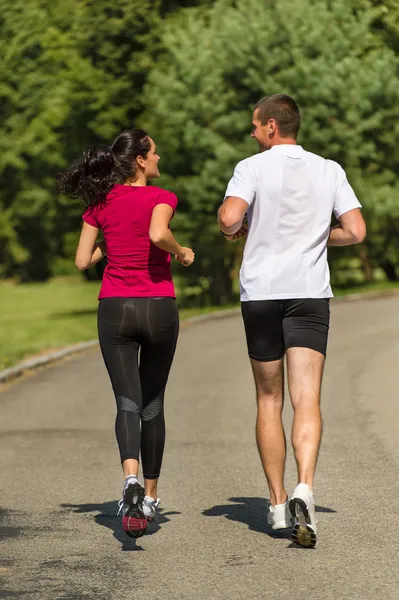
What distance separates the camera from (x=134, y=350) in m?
6.90

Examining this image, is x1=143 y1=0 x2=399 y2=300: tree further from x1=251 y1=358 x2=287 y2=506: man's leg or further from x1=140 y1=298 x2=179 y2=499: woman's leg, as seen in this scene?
x1=251 y1=358 x2=287 y2=506: man's leg

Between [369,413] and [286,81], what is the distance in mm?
25423

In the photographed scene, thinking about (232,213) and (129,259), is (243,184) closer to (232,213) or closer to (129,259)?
(232,213)

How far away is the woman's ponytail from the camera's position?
681 centimetres

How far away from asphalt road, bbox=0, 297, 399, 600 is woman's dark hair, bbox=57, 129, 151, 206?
1713 millimetres

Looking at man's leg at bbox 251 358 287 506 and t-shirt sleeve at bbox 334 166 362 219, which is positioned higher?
t-shirt sleeve at bbox 334 166 362 219

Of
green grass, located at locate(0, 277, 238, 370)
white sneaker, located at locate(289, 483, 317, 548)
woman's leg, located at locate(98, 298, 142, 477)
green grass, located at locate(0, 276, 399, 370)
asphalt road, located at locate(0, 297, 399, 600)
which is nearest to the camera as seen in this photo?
asphalt road, located at locate(0, 297, 399, 600)

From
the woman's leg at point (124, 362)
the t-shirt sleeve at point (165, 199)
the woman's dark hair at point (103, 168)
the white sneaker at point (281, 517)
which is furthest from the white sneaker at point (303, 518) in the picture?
the woman's dark hair at point (103, 168)

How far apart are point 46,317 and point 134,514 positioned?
33460 millimetres

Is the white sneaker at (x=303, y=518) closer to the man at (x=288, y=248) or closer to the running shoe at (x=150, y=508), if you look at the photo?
the man at (x=288, y=248)

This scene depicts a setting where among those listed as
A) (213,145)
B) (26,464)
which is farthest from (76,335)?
(26,464)

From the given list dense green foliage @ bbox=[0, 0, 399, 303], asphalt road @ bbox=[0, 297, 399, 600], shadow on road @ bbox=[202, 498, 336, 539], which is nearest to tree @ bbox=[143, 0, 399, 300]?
dense green foliage @ bbox=[0, 0, 399, 303]

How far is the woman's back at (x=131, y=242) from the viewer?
22.1 ft

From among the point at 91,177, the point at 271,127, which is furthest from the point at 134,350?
the point at 271,127
